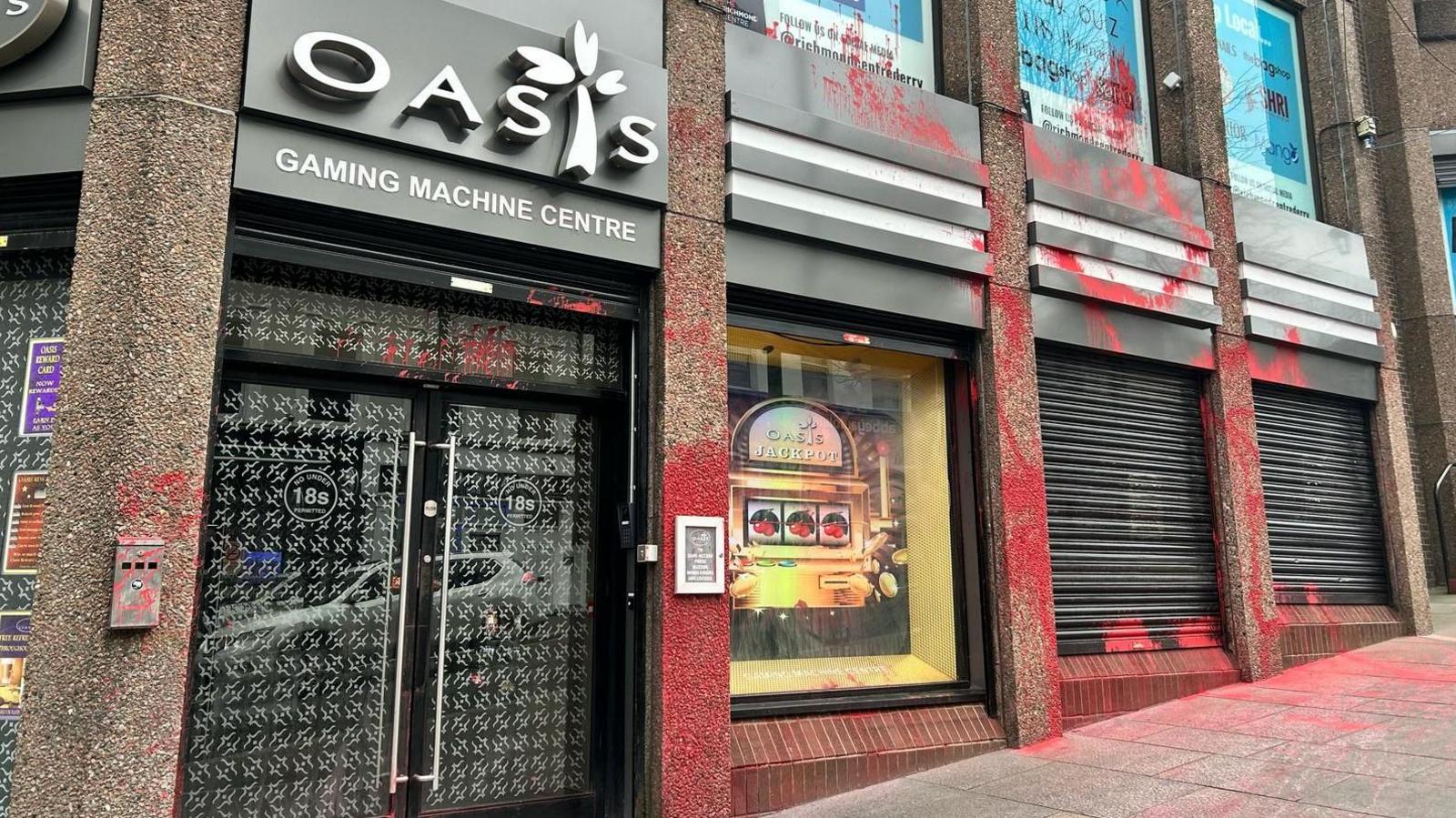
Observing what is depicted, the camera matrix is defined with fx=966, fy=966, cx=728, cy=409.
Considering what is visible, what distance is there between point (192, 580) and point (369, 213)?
6.60 feet

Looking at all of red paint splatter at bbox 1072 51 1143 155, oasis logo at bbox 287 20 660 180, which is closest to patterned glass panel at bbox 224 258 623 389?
oasis logo at bbox 287 20 660 180

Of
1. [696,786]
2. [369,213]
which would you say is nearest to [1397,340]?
[696,786]

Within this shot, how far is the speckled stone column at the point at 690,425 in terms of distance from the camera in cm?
558

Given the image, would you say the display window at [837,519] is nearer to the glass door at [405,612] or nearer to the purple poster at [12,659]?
the glass door at [405,612]

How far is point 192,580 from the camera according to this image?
4441mm

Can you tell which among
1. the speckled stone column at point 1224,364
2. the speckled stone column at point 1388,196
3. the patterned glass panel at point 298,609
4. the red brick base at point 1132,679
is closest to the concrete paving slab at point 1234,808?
the red brick base at point 1132,679

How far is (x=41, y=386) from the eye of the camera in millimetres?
4879

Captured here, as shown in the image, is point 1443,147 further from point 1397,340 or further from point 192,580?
point 192,580

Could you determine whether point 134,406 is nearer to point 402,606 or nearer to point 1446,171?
point 402,606

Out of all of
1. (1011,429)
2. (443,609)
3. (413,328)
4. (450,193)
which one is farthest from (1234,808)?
(450,193)

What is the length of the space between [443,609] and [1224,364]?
731 centimetres

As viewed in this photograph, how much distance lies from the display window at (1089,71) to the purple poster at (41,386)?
24.5ft

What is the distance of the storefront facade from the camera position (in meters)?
4.59

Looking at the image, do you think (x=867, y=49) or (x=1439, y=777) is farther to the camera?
(x=867, y=49)
